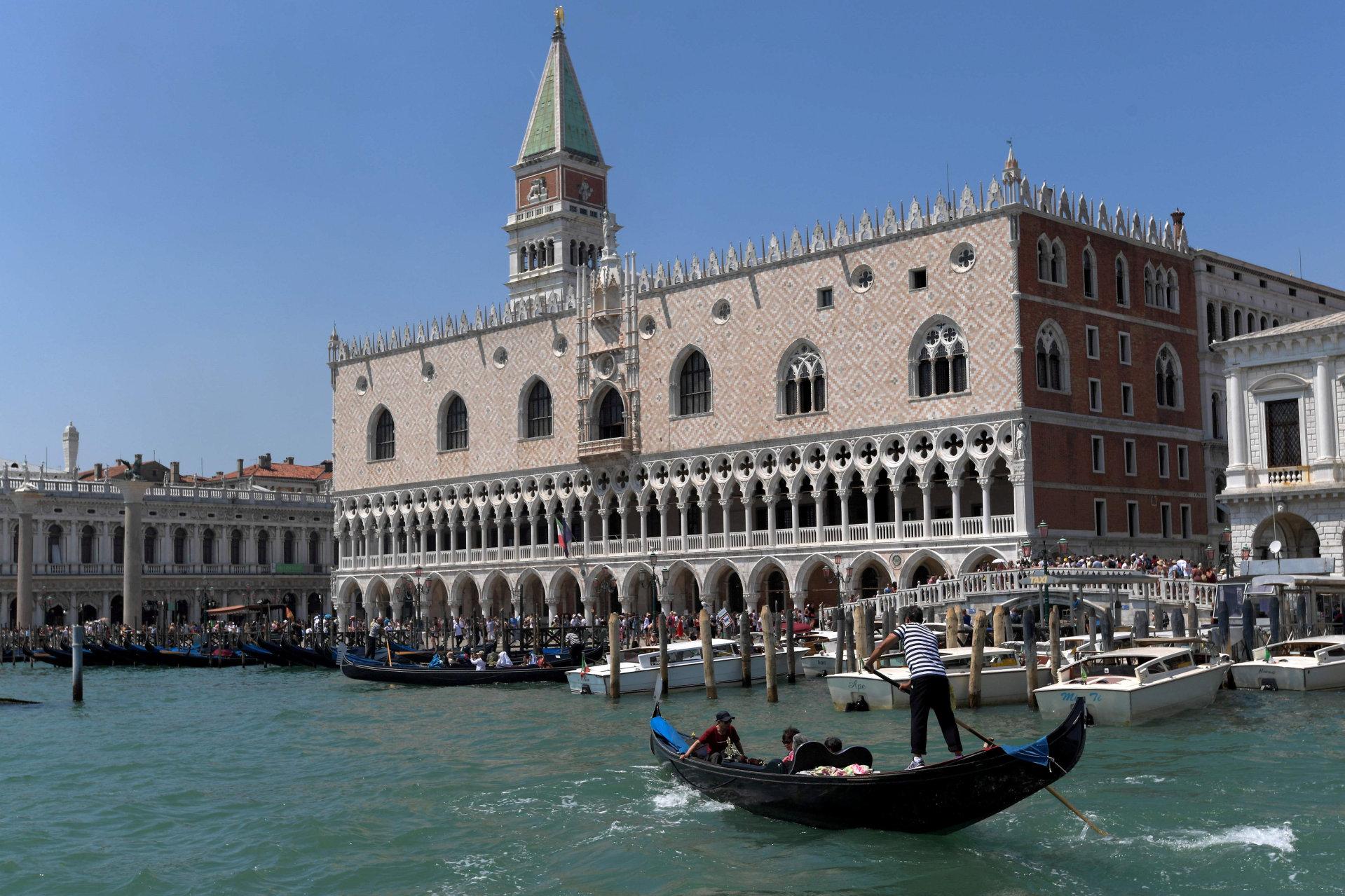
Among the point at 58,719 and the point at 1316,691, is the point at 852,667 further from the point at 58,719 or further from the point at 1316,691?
the point at 58,719

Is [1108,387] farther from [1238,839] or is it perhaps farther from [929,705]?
[929,705]

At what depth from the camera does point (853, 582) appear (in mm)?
33344

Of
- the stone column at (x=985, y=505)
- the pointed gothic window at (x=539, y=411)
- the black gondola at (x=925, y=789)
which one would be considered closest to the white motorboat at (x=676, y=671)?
the stone column at (x=985, y=505)

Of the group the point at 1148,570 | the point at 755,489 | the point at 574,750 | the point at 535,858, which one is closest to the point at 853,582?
the point at 755,489

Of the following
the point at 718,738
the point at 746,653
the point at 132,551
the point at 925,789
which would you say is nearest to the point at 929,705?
the point at 925,789

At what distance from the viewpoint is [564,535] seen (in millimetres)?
38406

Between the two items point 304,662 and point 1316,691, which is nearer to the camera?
point 1316,691

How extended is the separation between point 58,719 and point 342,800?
10.8 metres

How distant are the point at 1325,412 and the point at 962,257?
26.3 feet

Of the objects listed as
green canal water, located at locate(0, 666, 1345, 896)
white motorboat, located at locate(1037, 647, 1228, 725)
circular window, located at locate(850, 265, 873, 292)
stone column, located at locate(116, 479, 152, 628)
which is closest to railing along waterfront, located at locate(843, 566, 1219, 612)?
green canal water, located at locate(0, 666, 1345, 896)

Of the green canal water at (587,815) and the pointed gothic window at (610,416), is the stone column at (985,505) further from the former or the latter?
the pointed gothic window at (610,416)

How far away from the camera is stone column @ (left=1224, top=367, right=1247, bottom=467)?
91.1 feet

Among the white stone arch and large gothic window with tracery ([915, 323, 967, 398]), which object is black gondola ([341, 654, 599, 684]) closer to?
the white stone arch

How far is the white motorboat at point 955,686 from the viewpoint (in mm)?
20875
